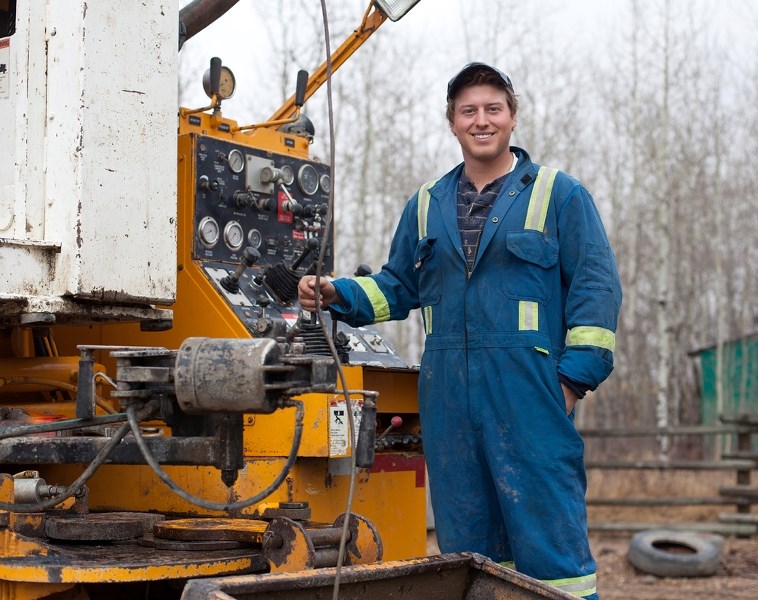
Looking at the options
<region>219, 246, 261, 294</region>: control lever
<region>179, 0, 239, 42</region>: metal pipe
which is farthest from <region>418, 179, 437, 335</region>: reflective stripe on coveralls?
<region>179, 0, 239, 42</region>: metal pipe

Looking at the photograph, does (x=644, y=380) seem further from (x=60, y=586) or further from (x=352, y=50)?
(x=60, y=586)

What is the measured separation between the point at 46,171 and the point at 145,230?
343mm

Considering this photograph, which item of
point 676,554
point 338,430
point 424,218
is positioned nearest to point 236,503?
point 338,430

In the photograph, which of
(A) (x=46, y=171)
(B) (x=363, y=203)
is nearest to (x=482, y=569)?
(A) (x=46, y=171)

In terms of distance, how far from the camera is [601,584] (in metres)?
8.70

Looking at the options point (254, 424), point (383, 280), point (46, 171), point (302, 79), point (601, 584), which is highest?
point (302, 79)

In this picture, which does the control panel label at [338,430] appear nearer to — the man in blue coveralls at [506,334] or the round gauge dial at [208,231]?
the man in blue coveralls at [506,334]

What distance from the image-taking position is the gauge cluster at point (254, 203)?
4.26 m

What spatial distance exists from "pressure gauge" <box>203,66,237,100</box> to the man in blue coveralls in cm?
121

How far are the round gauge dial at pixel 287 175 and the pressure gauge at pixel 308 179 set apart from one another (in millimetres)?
27

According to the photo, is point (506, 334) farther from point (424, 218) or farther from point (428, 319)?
point (424, 218)

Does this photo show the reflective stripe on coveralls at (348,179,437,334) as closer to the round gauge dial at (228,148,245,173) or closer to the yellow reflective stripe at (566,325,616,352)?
Answer: the yellow reflective stripe at (566,325,616,352)

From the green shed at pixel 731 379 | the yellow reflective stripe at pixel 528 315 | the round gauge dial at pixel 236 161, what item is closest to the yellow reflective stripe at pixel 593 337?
the yellow reflective stripe at pixel 528 315

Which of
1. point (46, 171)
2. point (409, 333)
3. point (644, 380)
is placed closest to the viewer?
point (46, 171)
